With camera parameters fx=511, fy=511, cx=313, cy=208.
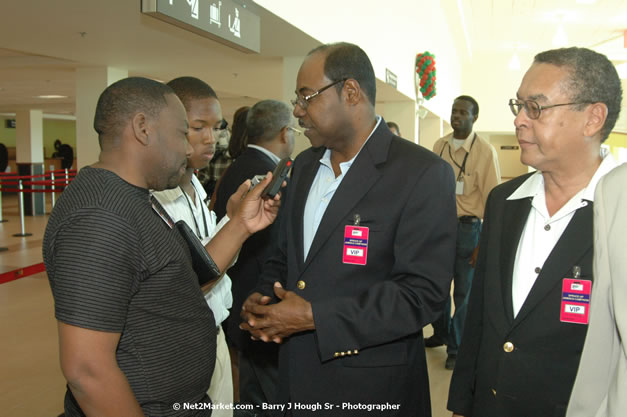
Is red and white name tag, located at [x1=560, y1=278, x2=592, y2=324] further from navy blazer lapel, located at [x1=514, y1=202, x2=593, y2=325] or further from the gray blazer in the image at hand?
the gray blazer

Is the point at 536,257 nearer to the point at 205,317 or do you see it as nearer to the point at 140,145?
the point at 205,317

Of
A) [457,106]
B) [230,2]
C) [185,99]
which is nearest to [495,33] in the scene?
[457,106]

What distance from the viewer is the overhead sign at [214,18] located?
2580 mm

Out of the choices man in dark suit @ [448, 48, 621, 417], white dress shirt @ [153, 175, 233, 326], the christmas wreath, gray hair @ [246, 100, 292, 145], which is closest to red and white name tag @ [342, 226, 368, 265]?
man in dark suit @ [448, 48, 621, 417]

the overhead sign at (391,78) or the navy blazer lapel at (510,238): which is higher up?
the overhead sign at (391,78)

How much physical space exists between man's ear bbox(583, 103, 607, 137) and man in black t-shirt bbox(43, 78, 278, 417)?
124 cm

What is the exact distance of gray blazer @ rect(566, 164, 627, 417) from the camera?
34.1 inches

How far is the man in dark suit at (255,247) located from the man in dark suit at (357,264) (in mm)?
1050

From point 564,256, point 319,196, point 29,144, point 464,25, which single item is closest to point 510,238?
point 564,256

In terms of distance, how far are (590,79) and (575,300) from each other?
675 mm

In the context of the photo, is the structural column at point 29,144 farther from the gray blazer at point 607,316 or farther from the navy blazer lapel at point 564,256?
the gray blazer at point 607,316

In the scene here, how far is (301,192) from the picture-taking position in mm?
1922

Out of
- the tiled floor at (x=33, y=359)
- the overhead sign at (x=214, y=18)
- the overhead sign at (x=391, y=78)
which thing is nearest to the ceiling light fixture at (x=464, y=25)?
the overhead sign at (x=391, y=78)

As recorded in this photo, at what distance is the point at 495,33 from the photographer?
49.9ft
